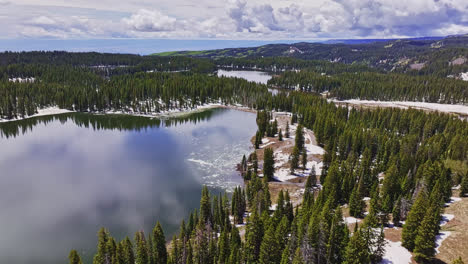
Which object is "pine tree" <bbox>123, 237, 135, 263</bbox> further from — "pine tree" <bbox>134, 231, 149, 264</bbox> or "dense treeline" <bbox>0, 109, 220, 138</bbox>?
"dense treeline" <bbox>0, 109, 220, 138</bbox>

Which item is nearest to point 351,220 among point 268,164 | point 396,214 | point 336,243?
point 396,214

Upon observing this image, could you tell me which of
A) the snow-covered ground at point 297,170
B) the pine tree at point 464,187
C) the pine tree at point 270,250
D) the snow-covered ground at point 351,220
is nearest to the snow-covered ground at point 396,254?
the snow-covered ground at point 351,220

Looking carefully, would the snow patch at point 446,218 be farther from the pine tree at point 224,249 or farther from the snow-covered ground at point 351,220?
the pine tree at point 224,249

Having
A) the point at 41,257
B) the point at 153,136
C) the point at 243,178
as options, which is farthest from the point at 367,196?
the point at 153,136

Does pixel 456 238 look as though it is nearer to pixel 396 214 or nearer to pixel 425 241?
pixel 396 214

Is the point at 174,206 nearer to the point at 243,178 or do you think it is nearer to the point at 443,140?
the point at 243,178

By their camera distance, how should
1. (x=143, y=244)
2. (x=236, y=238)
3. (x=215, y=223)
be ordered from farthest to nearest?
(x=215, y=223) → (x=236, y=238) → (x=143, y=244)
